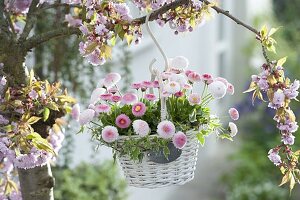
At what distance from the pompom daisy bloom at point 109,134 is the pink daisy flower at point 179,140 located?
0.15 m

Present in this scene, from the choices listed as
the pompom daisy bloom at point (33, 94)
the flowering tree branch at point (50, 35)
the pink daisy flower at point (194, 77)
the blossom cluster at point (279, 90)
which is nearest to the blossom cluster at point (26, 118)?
the pompom daisy bloom at point (33, 94)

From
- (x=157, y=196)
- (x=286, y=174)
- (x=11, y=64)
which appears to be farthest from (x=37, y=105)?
(x=157, y=196)

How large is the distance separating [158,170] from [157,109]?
0.17 metres

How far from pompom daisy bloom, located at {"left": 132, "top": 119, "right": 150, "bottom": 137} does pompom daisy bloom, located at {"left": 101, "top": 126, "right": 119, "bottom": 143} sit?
0.18 feet

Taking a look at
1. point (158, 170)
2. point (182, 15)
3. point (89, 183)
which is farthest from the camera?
point (89, 183)

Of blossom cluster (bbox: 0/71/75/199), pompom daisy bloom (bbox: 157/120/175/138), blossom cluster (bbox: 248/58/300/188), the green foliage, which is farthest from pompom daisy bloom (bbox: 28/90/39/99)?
the green foliage

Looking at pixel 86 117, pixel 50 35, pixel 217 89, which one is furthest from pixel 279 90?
pixel 50 35

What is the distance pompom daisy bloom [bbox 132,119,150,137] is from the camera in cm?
180

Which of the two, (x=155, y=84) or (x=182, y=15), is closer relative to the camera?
(x=155, y=84)

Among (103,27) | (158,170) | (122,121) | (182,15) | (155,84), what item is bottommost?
(158,170)

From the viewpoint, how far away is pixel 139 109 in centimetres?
182

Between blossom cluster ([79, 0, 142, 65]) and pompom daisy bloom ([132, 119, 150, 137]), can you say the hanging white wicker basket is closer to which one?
pompom daisy bloom ([132, 119, 150, 137])

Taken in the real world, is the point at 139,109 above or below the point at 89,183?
below

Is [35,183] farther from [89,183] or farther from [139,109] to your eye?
[89,183]
